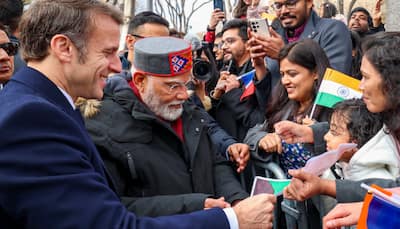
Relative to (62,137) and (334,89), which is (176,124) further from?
(62,137)

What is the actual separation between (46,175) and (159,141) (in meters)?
1.21

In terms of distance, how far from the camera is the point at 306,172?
2371 millimetres

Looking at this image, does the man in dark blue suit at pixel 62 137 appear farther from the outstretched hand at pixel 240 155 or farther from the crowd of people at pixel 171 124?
the outstretched hand at pixel 240 155

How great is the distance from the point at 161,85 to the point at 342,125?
3.51ft

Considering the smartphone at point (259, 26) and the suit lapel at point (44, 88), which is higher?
the suit lapel at point (44, 88)

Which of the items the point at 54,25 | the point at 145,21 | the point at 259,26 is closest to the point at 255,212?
the point at 54,25

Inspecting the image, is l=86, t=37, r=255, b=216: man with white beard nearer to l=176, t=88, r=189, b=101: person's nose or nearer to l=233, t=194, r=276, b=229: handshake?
l=176, t=88, r=189, b=101: person's nose

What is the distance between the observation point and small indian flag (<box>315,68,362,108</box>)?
10.4ft

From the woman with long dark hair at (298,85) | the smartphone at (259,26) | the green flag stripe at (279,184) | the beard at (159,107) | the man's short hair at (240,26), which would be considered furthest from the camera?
the man's short hair at (240,26)

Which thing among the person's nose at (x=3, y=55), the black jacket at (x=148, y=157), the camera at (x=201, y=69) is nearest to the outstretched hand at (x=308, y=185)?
→ the black jacket at (x=148, y=157)

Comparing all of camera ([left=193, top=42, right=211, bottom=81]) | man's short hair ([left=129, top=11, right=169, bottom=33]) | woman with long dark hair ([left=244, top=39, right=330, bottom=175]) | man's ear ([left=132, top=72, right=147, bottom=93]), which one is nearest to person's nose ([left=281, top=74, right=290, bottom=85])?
woman with long dark hair ([left=244, top=39, right=330, bottom=175])

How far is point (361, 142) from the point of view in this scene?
2768 millimetres

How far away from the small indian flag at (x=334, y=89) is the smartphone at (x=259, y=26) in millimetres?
731

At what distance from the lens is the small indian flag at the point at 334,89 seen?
10.4 ft
